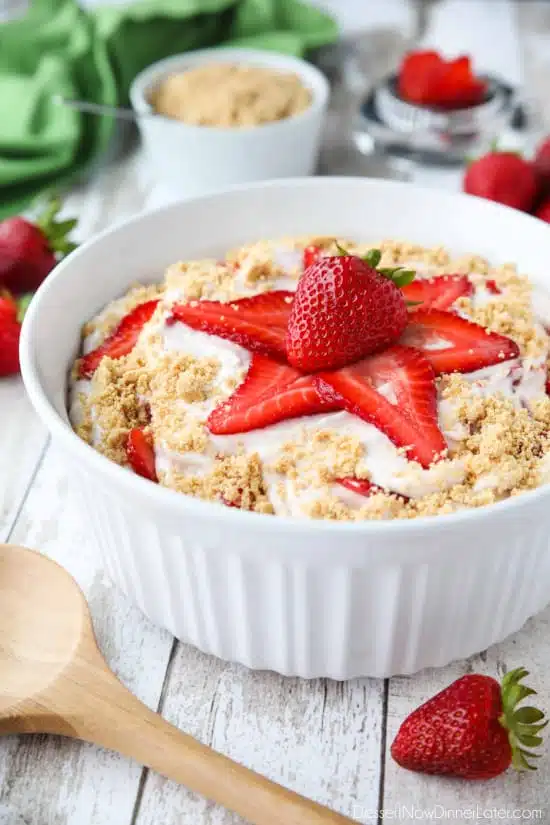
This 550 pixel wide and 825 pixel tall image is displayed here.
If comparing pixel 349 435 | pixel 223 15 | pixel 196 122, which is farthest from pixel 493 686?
pixel 223 15

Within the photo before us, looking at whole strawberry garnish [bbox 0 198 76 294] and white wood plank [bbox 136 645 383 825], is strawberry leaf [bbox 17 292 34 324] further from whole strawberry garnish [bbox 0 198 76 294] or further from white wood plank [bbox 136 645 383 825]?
white wood plank [bbox 136 645 383 825]

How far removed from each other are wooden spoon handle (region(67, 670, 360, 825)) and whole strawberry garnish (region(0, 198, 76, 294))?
105 centimetres

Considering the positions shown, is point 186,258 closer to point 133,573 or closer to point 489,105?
point 133,573

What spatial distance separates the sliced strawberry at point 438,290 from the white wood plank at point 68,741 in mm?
592

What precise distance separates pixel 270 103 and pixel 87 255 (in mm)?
1044

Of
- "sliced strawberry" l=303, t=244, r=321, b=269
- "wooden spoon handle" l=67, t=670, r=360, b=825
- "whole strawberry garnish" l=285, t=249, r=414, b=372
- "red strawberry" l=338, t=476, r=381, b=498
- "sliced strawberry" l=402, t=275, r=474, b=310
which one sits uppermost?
"whole strawberry garnish" l=285, t=249, r=414, b=372

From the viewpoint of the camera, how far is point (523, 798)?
46.9 inches

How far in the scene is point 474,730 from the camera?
3.71 feet

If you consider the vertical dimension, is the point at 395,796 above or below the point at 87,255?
below

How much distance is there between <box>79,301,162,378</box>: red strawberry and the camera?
1.50m

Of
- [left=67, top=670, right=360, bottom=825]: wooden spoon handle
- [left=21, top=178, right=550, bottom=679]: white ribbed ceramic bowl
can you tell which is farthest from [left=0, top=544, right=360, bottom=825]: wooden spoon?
[left=21, top=178, right=550, bottom=679]: white ribbed ceramic bowl

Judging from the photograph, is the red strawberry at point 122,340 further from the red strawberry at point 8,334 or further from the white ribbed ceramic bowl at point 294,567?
the red strawberry at point 8,334

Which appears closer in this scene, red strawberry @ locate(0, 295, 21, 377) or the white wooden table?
the white wooden table

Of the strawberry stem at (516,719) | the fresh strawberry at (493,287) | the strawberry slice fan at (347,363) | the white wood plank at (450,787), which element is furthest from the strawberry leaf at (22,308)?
the strawberry stem at (516,719)
